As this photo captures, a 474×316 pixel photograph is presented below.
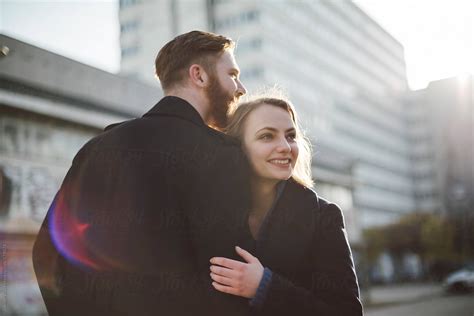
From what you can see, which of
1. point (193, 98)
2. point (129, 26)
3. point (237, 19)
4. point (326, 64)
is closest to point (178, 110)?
point (193, 98)

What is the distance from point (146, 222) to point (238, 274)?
18.2 inches

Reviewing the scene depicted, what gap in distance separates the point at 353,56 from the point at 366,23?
30.1 feet

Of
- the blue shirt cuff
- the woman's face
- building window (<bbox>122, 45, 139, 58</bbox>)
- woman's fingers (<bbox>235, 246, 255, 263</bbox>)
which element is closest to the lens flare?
woman's fingers (<bbox>235, 246, 255, 263</bbox>)

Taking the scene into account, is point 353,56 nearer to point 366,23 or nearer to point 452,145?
point 366,23

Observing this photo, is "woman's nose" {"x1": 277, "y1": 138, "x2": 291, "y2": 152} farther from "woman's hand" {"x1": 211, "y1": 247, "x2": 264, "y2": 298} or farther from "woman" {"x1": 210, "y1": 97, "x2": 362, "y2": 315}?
"woman's hand" {"x1": 211, "y1": 247, "x2": 264, "y2": 298}

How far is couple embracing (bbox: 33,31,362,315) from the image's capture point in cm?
227

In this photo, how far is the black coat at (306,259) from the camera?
2586 mm

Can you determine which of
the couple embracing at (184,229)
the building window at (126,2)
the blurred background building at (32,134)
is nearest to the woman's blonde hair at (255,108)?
the couple embracing at (184,229)

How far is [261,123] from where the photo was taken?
10.3 feet

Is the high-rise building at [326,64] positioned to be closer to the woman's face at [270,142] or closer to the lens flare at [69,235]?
the woman's face at [270,142]

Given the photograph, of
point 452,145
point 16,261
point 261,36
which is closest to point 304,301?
point 16,261

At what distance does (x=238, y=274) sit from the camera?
2361mm

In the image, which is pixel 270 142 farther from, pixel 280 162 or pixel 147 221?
pixel 147 221

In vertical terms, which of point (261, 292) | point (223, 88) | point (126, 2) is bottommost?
point (261, 292)
